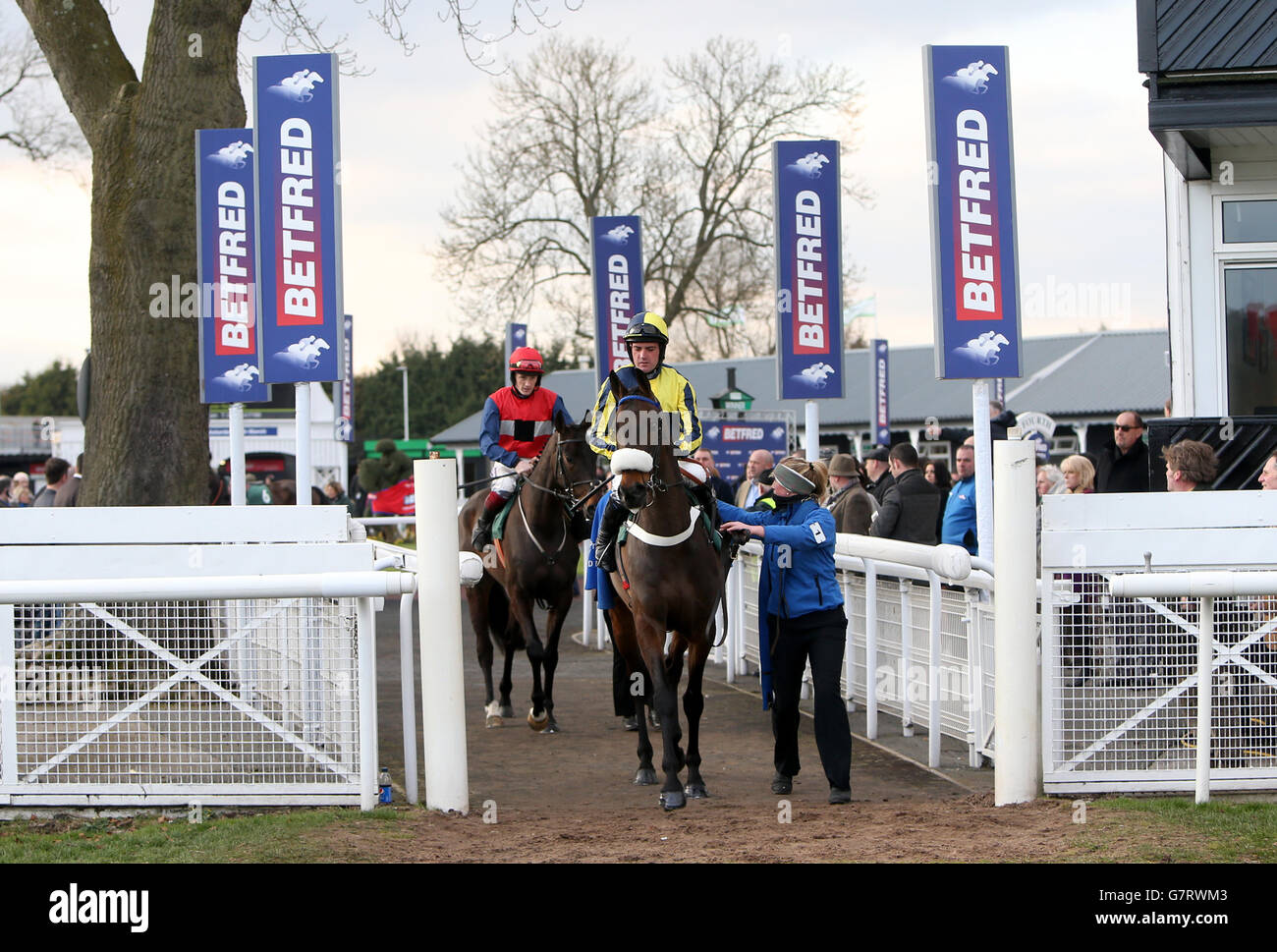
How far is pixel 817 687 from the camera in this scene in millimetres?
6984

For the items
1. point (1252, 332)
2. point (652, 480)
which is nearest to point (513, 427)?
point (652, 480)

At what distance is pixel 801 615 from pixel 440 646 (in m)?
1.84

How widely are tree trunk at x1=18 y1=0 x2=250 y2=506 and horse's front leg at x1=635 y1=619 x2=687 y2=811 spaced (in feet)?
13.2

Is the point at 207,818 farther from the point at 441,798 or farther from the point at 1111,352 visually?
the point at 1111,352

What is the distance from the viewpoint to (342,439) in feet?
90.8

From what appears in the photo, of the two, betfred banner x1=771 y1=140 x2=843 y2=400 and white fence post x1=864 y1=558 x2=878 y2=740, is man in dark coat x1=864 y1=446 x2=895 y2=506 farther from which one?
white fence post x1=864 y1=558 x2=878 y2=740

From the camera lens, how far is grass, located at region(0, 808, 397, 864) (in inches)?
205

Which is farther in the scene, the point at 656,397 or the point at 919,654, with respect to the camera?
the point at 919,654

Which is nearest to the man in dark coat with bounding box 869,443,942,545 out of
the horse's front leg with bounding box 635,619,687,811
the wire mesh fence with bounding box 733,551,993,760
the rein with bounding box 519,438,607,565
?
the wire mesh fence with bounding box 733,551,993,760

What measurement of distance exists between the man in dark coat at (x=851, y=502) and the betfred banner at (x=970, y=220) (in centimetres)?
241

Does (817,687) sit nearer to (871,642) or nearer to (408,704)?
(871,642)

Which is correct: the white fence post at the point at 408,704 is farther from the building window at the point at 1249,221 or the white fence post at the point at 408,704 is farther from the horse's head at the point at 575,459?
the building window at the point at 1249,221
